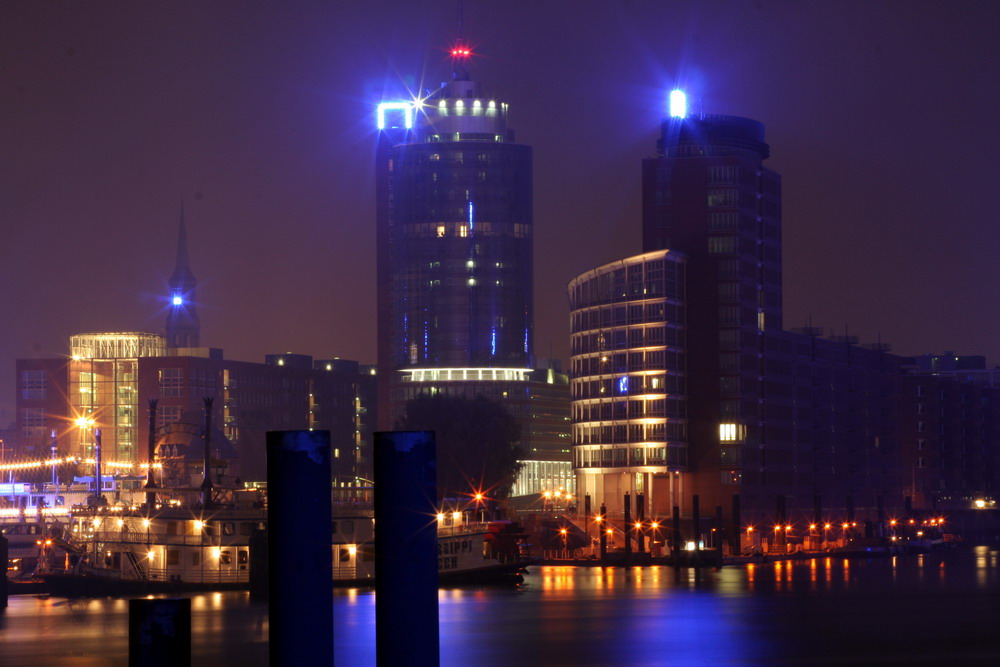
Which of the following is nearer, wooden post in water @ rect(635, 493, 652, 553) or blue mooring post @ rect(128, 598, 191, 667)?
blue mooring post @ rect(128, 598, 191, 667)

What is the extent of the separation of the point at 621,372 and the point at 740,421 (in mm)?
14215

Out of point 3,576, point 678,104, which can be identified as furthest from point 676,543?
point 3,576

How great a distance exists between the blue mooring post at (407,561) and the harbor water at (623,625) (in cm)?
5343

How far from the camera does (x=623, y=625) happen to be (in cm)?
9244

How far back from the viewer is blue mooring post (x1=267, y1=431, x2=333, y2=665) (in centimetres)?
2152

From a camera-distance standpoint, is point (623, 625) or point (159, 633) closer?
point (159, 633)

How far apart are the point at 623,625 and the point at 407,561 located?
7302 centimetres

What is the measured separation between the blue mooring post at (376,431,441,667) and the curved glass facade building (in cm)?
15220

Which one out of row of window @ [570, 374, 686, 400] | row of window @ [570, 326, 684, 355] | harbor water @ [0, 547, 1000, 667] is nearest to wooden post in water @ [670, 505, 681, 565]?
harbor water @ [0, 547, 1000, 667]

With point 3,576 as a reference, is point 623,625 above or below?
below

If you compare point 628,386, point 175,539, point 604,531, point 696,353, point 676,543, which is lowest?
point 676,543

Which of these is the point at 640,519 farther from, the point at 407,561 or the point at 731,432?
the point at 407,561

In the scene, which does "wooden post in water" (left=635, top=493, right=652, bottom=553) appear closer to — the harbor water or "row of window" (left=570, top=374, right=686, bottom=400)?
"row of window" (left=570, top=374, right=686, bottom=400)

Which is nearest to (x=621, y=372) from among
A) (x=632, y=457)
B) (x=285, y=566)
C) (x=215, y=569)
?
(x=632, y=457)
